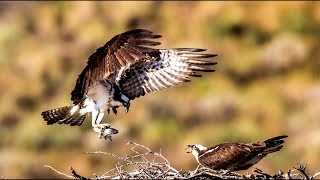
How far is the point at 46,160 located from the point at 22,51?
6.56m

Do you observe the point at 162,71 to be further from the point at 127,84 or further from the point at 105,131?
the point at 105,131

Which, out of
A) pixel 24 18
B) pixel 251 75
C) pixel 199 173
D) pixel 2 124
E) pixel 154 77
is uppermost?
pixel 24 18

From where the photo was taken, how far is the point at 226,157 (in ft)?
27.9

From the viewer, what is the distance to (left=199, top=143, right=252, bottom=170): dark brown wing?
8.44m

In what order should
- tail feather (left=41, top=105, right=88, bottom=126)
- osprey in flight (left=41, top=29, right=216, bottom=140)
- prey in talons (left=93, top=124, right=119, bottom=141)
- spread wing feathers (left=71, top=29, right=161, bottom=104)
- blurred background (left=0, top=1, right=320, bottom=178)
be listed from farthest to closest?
blurred background (left=0, top=1, right=320, bottom=178), tail feather (left=41, top=105, right=88, bottom=126), osprey in flight (left=41, top=29, right=216, bottom=140), prey in talons (left=93, top=124, right=119, bottom=141), spread wing feathers (left=71, top=29, right=161, bottom=104)

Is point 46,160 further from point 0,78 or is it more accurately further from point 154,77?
point 154,77

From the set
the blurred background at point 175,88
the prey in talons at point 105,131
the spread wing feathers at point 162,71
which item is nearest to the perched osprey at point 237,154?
the prey in talons at point 105,131

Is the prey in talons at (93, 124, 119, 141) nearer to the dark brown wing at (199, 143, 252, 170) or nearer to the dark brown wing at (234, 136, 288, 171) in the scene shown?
the dark brown wing at (199, 143, 252, 170)

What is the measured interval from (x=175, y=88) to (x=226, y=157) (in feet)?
44.1

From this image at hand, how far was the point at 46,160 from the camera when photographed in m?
18.2

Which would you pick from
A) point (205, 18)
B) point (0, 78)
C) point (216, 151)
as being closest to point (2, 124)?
point (0, 78)

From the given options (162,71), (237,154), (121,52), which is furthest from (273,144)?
(162,71)

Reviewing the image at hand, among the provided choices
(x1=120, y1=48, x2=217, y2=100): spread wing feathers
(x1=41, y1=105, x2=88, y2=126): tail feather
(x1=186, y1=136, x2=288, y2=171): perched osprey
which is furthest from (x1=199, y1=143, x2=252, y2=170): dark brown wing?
(x1=41, y1=105, x2=88, y2=126): tail feather

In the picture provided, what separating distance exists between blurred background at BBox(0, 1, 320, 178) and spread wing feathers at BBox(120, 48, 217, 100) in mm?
6079
